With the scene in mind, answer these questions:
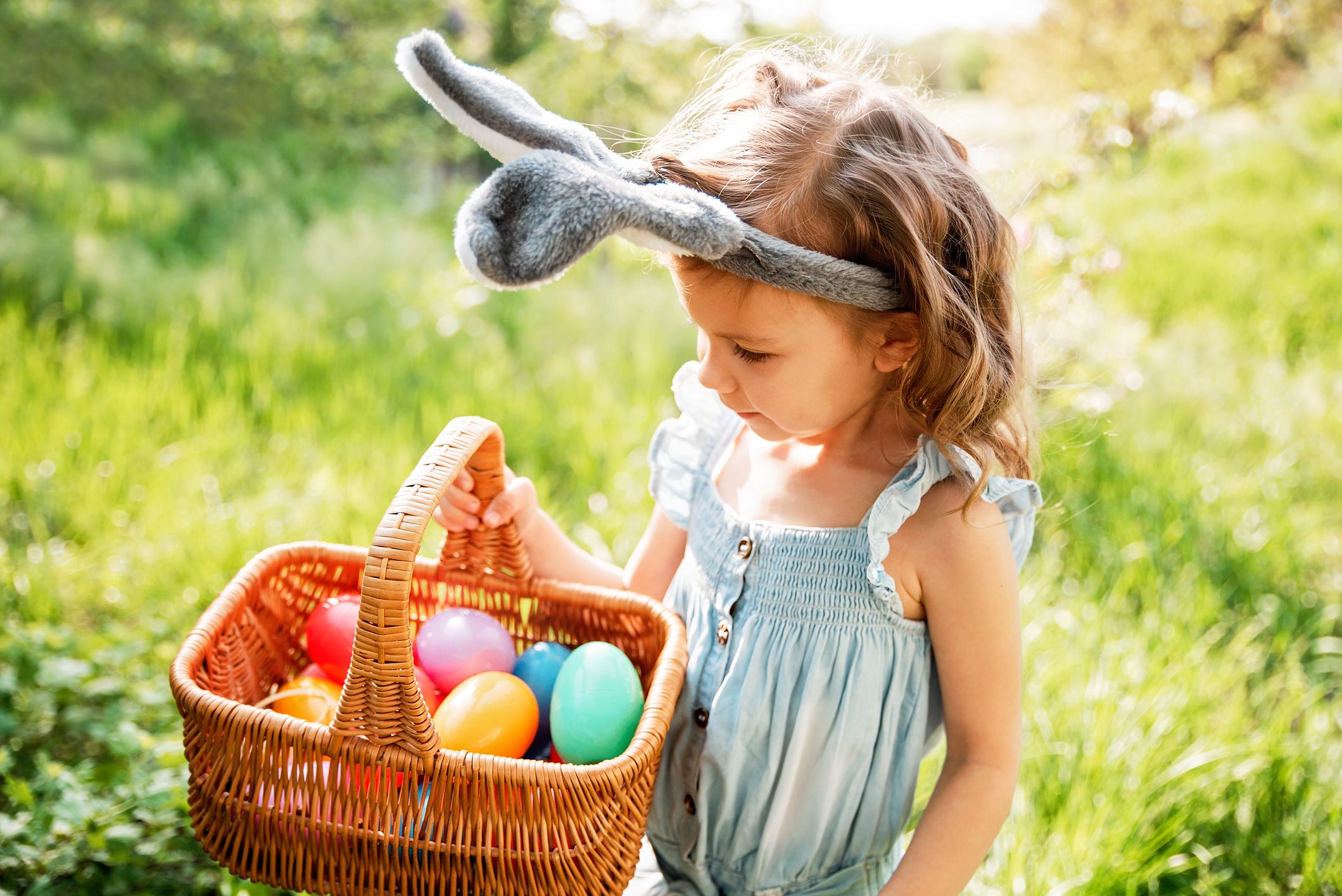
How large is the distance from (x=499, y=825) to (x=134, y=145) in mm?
4672

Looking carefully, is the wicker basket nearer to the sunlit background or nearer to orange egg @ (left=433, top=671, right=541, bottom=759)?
orange egg @ (left=433, top=671, right=541, bottom=759)

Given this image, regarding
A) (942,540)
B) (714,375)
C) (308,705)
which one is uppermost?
(714,375)

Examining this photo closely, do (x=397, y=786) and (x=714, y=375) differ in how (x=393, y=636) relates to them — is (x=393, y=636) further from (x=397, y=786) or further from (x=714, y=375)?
(x=714, y=375)

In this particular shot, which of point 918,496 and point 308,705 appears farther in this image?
point 308,705

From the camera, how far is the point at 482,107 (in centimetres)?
117

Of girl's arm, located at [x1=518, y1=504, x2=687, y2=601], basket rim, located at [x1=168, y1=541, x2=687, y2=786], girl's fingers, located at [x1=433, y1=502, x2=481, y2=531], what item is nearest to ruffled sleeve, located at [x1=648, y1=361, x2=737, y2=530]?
girl's arm, located at [x1=518, y1=504, x2=687, y2=601]

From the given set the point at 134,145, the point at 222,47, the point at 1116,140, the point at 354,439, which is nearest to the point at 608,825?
the point at 354,439

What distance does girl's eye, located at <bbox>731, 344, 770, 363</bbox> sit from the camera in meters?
1.29

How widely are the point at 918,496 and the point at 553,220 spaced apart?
1.98 feet

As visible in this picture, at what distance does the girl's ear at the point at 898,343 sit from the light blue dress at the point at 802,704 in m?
0.12

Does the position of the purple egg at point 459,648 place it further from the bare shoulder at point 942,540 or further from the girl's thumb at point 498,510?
the bare shoulder at point 942,540

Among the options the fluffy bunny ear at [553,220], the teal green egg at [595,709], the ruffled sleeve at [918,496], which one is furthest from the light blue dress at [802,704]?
the fluffy bunny ear at [553,220]

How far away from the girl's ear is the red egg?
0.88m

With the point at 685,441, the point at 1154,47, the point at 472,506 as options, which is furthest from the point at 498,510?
the point at 1154,47
